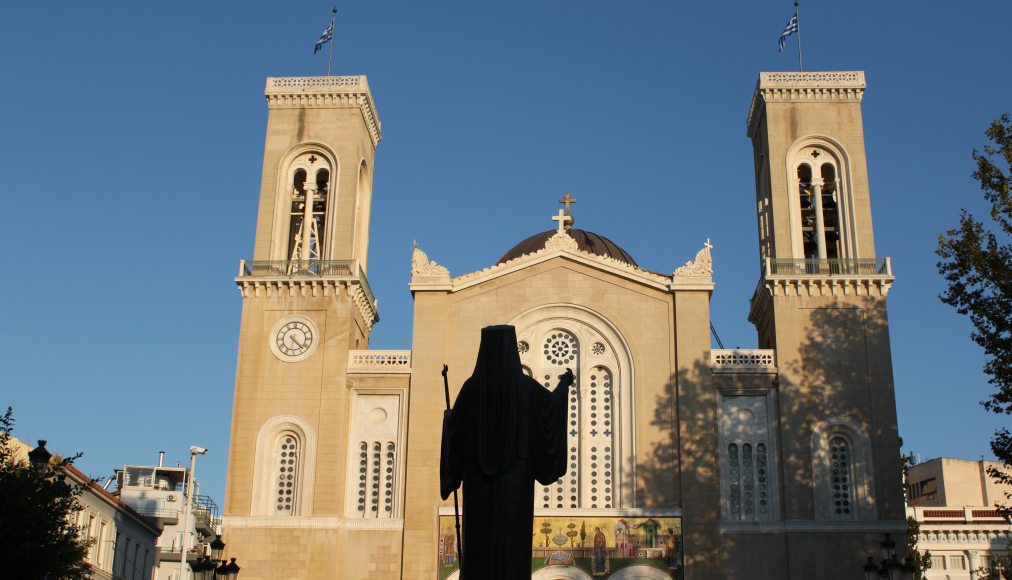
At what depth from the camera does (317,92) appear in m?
40.4

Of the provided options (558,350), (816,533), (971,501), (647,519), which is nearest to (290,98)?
(558,350)

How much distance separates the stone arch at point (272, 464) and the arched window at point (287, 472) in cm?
12

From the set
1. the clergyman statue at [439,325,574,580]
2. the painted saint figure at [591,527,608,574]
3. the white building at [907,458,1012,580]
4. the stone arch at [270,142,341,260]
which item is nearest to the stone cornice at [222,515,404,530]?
the painted saint figure at [591,527,608,574]

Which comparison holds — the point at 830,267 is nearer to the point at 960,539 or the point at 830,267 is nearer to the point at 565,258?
the point at 565,258

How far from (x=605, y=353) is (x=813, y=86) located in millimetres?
11551

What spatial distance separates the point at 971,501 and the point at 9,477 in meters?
50.2

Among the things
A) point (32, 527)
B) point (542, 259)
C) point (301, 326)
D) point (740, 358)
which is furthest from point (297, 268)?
point (32, 527)

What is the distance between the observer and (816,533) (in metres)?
34.1

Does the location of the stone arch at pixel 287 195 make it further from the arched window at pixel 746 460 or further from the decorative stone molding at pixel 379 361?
the arched window at pixel 746 460

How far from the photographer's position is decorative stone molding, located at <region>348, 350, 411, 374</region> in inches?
1447

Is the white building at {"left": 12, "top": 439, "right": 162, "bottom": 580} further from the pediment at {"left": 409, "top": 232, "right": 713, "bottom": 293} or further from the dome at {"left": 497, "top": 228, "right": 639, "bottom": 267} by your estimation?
the dome at {"left": 497, "top": 228, "right": 639, "bottom": 267}

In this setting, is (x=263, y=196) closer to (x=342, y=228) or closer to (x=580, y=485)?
(x=342, y=228)

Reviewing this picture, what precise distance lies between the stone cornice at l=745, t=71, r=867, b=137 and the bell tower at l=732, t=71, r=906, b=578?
0.11ft

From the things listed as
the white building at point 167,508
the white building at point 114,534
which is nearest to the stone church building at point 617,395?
the white building at point 114,534
